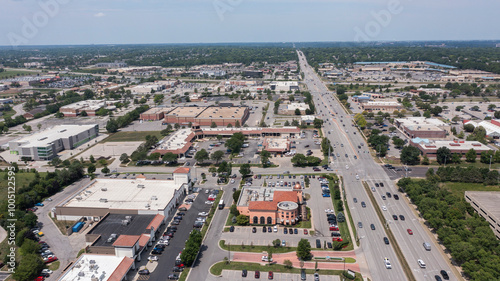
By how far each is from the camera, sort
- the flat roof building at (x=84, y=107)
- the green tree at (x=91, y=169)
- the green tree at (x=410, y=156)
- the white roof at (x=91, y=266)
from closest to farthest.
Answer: the white roof at (x=91, y=266), the green tree at (x=91, y=169), the green tree at (x=410, y=156), the flat roof building at (x=84, y=107)

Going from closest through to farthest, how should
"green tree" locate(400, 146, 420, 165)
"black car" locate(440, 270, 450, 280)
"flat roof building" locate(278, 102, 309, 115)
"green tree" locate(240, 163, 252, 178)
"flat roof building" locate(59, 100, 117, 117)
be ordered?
1. "black car" locate(440, 270, 450, 280)
2. "green tree" locate(240, 163, 252, 178)
3. "green tree" locate(400, 146, 420, 165)
4. "flat roof building" locate(278, 102, 309, 115)
5. "flat roof building" locate(59, 100, 117, 117)

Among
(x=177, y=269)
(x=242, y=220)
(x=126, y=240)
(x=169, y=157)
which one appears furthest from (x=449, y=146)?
(x=126, y=240)

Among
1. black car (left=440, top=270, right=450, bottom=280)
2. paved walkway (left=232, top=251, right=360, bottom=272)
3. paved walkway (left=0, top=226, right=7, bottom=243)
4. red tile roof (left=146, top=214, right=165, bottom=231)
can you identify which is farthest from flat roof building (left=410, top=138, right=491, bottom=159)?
paved walkway (left=0, top=226, right=7, bottom=243)

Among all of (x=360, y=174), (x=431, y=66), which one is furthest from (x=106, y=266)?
(x=431, y=66)

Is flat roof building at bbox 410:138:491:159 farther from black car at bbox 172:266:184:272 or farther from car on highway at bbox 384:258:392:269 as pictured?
black car at bbox 172:266:184:272

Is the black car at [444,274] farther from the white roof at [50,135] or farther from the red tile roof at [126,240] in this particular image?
the white roof at [50,135]

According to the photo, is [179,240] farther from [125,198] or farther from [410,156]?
[410,156]

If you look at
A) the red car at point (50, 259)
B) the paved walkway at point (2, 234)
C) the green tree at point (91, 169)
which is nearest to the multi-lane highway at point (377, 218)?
the red car at point (50, 259)
